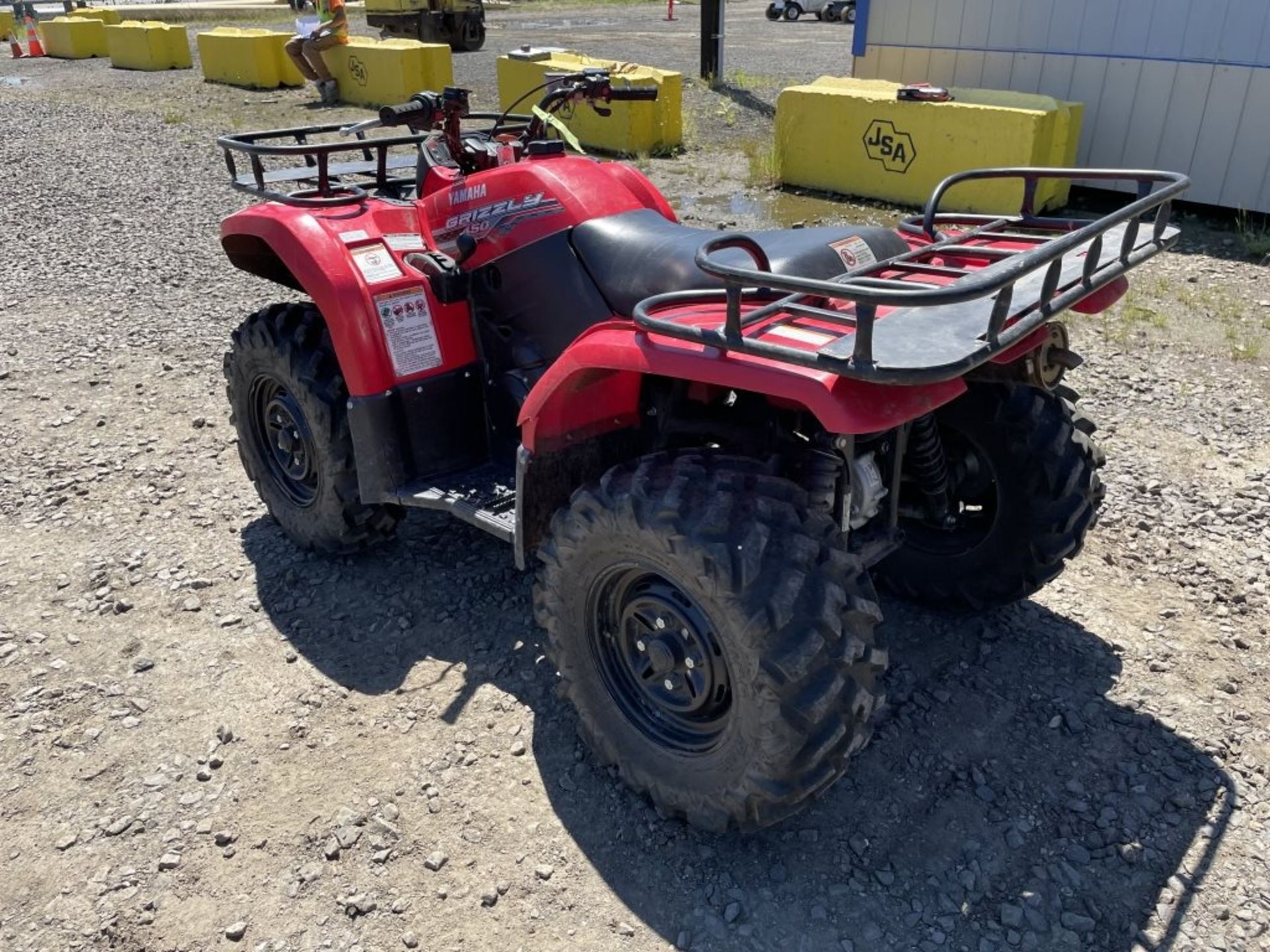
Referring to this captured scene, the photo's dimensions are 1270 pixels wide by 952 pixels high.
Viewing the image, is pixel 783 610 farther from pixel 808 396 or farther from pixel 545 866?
pixel 545 866

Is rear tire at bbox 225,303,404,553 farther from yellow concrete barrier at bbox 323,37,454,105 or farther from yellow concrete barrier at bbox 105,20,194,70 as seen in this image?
yellow concrete barrier at bbox 105,20,194,70

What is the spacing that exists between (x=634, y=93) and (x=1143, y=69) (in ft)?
23.2

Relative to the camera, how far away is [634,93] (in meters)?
3.91

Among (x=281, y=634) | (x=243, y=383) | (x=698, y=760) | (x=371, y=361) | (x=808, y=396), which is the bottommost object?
(x=281, y=634)

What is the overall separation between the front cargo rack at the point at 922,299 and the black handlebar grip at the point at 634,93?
1337 mm

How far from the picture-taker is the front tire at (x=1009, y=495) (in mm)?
3248

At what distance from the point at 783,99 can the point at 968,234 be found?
7621mm

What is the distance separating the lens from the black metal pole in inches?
583

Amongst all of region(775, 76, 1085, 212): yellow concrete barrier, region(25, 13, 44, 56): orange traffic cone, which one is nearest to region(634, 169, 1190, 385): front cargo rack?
region(775, 76, 1085, 212): yellow concrete barrier

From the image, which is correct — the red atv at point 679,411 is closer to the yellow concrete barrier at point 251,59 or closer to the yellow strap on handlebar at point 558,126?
the yellow strap on handlebar at point 558,126

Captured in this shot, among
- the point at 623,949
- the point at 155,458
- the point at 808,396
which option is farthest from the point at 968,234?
the point at 155,458

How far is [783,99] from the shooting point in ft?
32.9

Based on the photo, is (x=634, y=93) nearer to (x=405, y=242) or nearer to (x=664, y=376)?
(x=405, y=242)

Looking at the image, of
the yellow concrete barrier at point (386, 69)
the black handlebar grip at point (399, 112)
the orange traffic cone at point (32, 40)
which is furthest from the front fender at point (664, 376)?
the orange traffic cone at point (32, 40)
